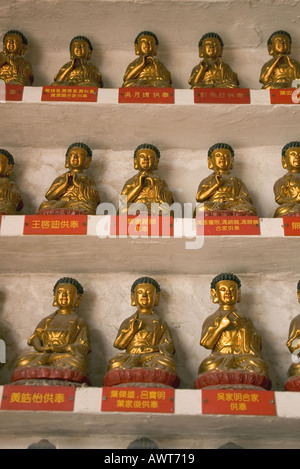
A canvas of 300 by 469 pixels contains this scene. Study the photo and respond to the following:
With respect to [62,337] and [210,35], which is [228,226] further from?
[210,35]

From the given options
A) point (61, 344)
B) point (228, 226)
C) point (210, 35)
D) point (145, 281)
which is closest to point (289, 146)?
point (228, 226)

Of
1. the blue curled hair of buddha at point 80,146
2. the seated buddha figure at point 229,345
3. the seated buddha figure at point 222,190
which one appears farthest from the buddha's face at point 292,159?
the blue curled hair of buddha at point 80,146

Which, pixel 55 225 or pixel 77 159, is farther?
pixel 77 159

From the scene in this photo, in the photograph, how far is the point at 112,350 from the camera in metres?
3.24

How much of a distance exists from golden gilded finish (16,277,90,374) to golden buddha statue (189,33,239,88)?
171cm

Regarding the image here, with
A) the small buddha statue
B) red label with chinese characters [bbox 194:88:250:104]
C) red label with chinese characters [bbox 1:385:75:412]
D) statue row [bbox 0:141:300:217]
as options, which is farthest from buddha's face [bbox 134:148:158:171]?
red label with chinese characters [bbox 1:385:75:412]

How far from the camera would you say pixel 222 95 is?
379 cm

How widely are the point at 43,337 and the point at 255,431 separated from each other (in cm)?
114

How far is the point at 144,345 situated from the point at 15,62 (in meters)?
2.30

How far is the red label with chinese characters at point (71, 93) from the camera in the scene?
376cm

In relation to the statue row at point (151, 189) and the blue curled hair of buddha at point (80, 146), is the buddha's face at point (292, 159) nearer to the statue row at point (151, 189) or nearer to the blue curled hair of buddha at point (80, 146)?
the statue row at point (151, 189)

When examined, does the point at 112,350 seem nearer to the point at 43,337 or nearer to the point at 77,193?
the point at 43,337
